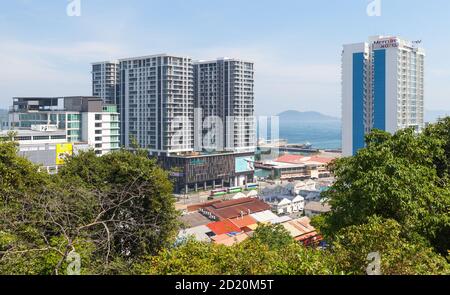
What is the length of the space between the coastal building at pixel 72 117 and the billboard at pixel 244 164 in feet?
32.4

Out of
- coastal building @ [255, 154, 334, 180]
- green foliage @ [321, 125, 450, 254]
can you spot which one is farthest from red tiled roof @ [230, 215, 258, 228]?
coastal building @ [255, 154, 334, 180]

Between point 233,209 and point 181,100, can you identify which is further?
point 181,100

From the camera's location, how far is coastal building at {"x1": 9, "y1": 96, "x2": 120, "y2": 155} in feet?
86.8

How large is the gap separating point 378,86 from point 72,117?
18.7m

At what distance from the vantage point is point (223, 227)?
52.6 feet

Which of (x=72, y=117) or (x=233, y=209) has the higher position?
(x=72, y=117)

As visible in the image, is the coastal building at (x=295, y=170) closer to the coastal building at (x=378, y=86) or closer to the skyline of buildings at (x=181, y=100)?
the skyline of buildings at (x=181, y=100)

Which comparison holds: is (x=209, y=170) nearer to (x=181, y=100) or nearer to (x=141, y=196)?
(x=181, y=100)

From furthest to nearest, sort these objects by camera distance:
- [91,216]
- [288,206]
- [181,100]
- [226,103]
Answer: [226,103] → [181,100] → [288,206] → [91,216]

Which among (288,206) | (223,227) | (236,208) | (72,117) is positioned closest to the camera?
(223,227)

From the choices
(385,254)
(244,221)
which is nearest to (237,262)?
(385,254)

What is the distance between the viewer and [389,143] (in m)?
6.15

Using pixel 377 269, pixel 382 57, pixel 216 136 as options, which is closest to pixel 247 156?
pixel 216 136
